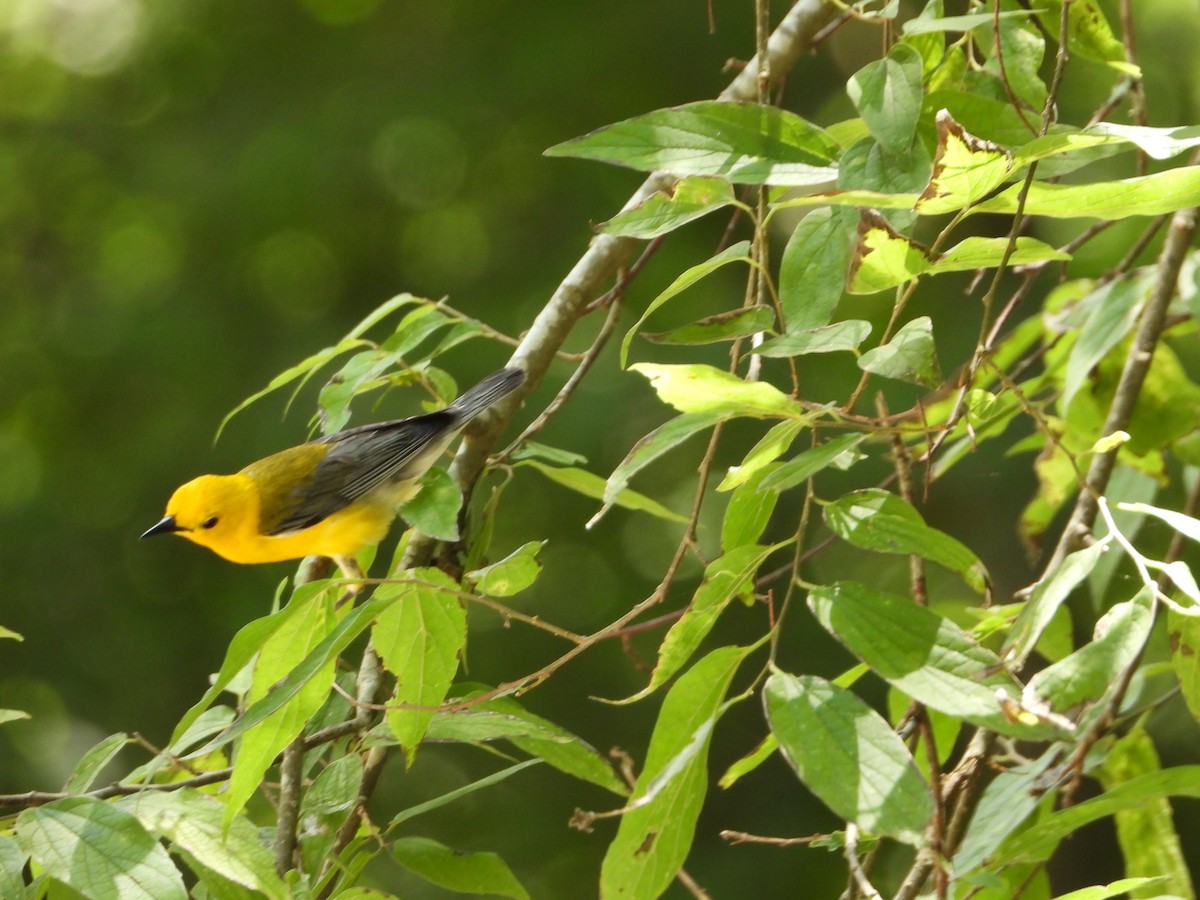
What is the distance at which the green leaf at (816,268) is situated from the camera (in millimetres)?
903

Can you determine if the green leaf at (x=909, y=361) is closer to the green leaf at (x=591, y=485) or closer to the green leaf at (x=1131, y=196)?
the green leaf at (x=1131, y=196)

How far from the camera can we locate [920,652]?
31.8 inches

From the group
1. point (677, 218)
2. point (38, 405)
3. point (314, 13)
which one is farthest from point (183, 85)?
point (677, 218)

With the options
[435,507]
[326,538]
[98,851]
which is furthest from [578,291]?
[326,538]

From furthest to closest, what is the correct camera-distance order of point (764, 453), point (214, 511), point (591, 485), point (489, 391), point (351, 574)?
point (214, 511) → point (351, 574) → point (489, 391) → point (591, 485) → point (764, 453)

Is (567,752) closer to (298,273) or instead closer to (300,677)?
(300,677)

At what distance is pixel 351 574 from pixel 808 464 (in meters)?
1.36

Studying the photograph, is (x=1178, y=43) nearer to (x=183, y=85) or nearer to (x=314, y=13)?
(x=314, y=13)

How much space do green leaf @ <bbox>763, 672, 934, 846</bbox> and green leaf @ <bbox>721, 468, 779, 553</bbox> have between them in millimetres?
179

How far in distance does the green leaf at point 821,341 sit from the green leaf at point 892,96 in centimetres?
14

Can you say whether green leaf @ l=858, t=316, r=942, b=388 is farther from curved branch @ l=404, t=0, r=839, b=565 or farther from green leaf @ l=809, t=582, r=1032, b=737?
curved branch @ l=404, t=0, r=839, b=565

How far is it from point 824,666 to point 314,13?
11.0ft

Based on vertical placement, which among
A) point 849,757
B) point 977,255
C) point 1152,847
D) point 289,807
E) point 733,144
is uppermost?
point 733,144

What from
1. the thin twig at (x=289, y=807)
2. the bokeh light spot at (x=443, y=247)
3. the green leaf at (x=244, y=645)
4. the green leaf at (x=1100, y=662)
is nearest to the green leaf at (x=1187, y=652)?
the green leaf at (x=1100, y=662)
